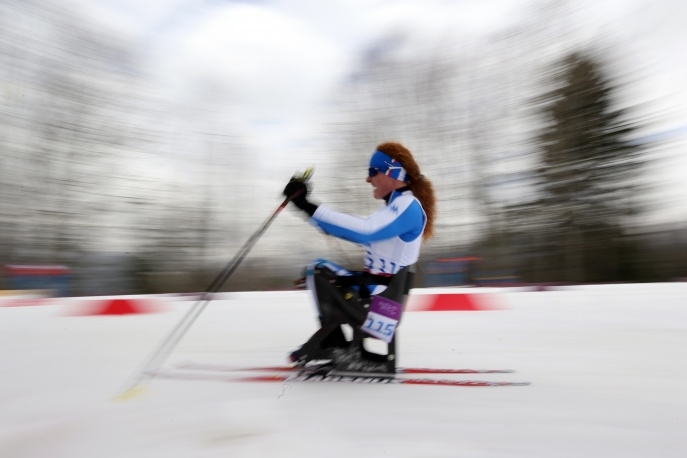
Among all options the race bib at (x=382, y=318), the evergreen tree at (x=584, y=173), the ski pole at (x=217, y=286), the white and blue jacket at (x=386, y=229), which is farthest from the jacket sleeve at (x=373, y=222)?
the evergreen tree at (x=584, y=173)

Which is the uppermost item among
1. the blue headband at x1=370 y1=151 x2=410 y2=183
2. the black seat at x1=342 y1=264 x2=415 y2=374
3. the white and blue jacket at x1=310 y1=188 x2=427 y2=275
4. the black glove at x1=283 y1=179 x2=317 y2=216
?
the blue headband at x1=370 y1=151 x2=410 y2=183

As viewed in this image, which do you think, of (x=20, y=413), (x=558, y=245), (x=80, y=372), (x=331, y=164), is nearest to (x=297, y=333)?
(x=80, y=372)

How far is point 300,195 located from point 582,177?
19.9 metres

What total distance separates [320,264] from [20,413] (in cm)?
148

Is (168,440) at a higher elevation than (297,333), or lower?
higher

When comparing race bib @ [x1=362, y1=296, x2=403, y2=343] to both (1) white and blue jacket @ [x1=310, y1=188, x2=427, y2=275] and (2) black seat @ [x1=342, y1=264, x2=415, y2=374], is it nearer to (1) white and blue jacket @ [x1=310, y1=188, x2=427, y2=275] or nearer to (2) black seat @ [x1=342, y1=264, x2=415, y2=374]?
(2) black seat @ [x1=342, y1=264, x2=415, y2=374]

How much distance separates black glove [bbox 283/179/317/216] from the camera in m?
2.83

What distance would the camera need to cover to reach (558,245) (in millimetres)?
20297

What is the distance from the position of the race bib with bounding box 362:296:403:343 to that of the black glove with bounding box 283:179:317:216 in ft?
1.84

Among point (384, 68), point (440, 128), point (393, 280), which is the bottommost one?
point (393, 280)

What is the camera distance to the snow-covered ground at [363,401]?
196 cm

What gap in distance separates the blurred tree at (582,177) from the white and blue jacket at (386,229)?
1709cm

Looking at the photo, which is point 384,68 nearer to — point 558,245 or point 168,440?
point 558,245

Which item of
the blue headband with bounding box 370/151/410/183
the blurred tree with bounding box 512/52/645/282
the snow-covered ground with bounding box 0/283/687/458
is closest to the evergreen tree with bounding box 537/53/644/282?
the blurred tree with bounding box 512/52/645/282
